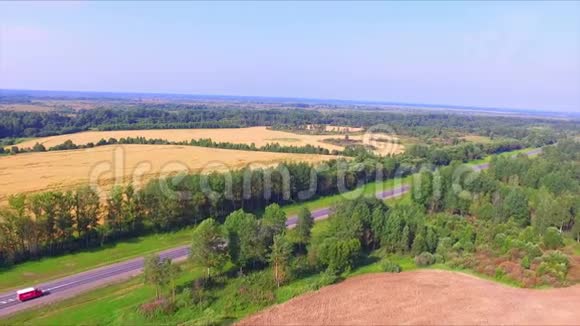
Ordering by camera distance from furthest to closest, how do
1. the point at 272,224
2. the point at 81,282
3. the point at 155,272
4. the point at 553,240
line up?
the point at 553,240 < the point at 272,224 < the point at 81,282 < the point at 155,272

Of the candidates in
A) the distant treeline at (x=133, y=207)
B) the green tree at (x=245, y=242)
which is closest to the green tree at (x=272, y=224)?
the green tree at (x=245, y=242)

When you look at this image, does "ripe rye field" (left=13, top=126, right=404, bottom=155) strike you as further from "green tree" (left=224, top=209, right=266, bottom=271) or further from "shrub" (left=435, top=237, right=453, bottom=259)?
"green tree" (left=224, top=209, right=266, bottom=271)

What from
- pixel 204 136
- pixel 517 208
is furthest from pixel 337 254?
pixel 204 136

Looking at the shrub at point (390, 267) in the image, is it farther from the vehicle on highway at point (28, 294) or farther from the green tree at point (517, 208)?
the vehicle on highway at point (28, 294)

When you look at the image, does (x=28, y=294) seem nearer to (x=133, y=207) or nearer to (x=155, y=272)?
(x=155, y=272)

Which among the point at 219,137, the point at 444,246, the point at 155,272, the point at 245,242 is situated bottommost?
the point at 444,246

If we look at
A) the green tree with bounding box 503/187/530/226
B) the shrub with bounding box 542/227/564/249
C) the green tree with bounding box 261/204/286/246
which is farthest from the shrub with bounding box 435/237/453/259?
the green tree with bounding box 261/204/286/246

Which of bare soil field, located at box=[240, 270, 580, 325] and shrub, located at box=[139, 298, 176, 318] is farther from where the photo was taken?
bare soil field, located at box=[240, 270, 580, 325]
